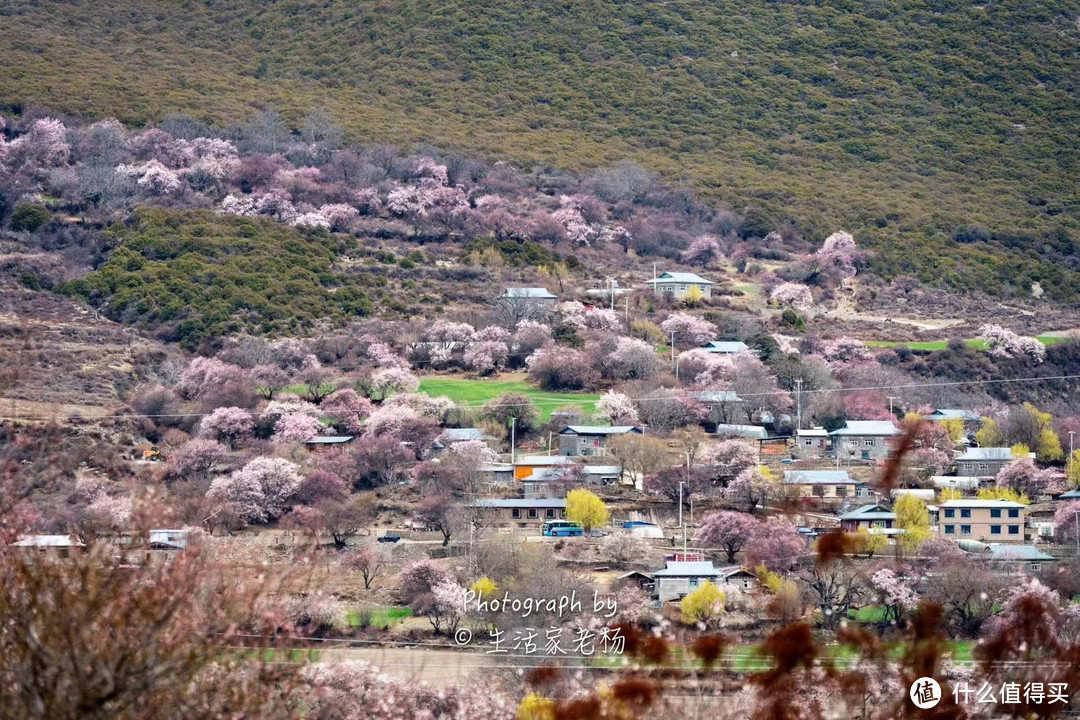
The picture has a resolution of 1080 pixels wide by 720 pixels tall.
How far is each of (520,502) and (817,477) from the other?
6303mm

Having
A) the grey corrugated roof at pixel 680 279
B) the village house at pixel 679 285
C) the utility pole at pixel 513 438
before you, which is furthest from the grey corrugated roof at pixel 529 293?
the utility pole at pixel 513 438

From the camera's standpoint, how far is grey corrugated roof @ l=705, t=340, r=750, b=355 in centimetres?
4534

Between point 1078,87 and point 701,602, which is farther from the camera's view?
point 1078,87

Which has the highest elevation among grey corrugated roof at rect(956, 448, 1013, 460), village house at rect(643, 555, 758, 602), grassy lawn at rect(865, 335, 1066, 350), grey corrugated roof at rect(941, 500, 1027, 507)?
grassy lawn at rect(865, 335, 1066, 350)

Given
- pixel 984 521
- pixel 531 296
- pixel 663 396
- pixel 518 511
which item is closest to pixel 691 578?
pixel 518 511

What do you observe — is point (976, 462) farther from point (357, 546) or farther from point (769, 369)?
point (357, 546)

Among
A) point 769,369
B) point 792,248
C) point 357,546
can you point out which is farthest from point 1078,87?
point 357,546

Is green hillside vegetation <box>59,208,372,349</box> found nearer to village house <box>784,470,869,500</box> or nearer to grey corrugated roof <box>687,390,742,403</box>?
grey corrugated roof <box>687,390,742,403</box>

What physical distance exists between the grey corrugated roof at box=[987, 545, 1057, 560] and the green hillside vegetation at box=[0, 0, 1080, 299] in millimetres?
33526

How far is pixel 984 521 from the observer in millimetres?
31203

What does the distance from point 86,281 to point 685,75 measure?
136ft

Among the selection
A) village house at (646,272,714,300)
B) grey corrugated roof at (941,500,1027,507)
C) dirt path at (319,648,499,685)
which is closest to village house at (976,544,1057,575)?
grey corrugated roof at (941,500,1027,507)

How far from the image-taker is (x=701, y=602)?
1007 inches

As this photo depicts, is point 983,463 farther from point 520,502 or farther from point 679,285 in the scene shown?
point 679,285
